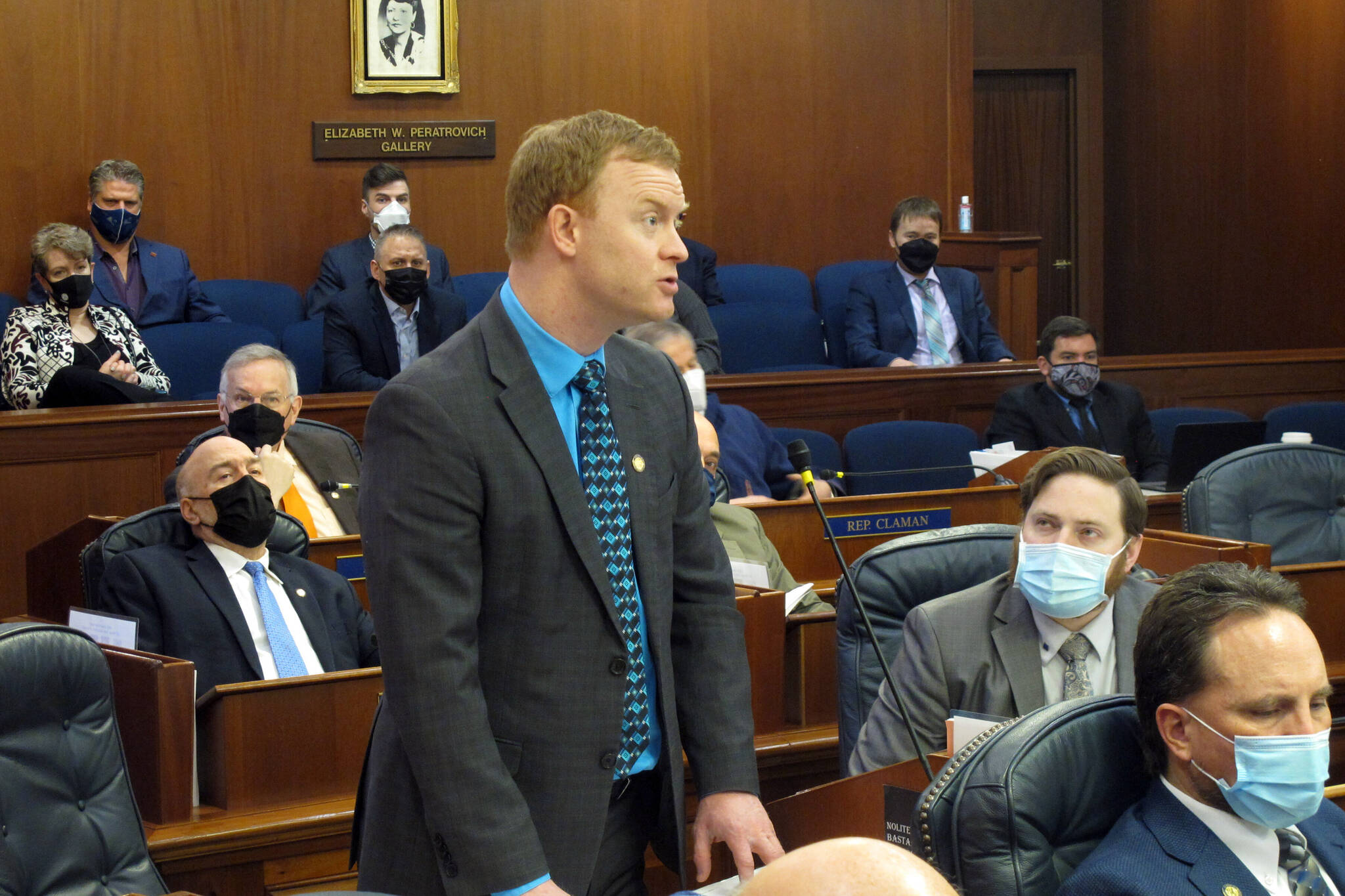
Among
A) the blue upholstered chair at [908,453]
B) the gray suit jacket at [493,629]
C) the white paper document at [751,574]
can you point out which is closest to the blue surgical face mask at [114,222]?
the blue upholstered chair at [908,453]

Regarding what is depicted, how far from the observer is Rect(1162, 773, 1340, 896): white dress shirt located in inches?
66.9

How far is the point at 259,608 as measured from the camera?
3.17 metres

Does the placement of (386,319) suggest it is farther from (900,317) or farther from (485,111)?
(900,317)

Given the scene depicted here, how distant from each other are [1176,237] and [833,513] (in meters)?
5.76

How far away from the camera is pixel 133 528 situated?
3172 mm

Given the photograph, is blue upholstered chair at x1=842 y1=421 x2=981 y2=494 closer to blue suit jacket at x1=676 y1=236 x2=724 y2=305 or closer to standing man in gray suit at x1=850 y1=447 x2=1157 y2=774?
blue suit jacket at x1=676 y1=236 x2=724 y2=305

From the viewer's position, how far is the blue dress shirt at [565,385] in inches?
64.6

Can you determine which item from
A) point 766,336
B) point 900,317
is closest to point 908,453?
point 900,317

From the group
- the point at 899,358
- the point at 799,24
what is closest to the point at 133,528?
the point at 899,358

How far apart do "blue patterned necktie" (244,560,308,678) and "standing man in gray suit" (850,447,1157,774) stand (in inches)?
51.2

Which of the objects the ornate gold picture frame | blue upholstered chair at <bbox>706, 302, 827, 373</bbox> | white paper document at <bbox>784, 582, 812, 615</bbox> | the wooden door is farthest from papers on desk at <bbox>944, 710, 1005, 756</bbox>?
the wooden door

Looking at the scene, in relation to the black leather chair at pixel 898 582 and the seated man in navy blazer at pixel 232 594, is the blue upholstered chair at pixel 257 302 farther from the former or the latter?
the black leather chair at pixel 898 582

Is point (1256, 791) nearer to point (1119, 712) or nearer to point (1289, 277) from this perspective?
point (1119, 712)

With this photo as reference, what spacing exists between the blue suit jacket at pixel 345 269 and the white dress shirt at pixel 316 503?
7.87ft
